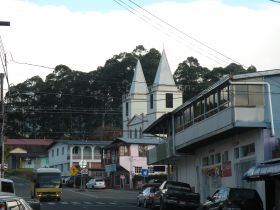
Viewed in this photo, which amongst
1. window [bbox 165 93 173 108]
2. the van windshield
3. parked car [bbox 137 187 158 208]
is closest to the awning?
parked car [bbox 137 187 158 208]

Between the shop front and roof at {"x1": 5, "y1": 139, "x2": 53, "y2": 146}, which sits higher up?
roof at {"x1": 5, "y1": 139, "x2": 53, "y2": 146}

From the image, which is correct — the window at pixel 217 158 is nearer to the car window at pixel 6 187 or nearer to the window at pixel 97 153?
the car window at pixel 6 187

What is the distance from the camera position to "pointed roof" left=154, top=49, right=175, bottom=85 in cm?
10338

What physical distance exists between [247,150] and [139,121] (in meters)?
75.5

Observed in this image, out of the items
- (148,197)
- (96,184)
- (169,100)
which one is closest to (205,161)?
(148,197)

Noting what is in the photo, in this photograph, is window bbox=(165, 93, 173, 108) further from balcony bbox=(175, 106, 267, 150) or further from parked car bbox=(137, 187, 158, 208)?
parked car bbox=(137, 187, 158, 208)

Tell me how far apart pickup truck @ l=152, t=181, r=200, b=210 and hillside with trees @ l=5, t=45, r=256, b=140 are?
5934 centimetres

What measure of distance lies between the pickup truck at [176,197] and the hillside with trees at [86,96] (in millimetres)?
59340

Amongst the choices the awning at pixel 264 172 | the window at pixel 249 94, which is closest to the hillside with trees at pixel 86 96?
the window at pixel 249 94

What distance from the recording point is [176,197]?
112 feet

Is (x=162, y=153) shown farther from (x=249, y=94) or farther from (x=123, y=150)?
(x=123, y=150)

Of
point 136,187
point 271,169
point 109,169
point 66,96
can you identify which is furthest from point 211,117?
point 66,96

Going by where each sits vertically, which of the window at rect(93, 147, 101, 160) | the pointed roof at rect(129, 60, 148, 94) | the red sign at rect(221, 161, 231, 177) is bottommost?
the red sign at rect(221, 161, 231, 177)

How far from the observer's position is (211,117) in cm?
3634
